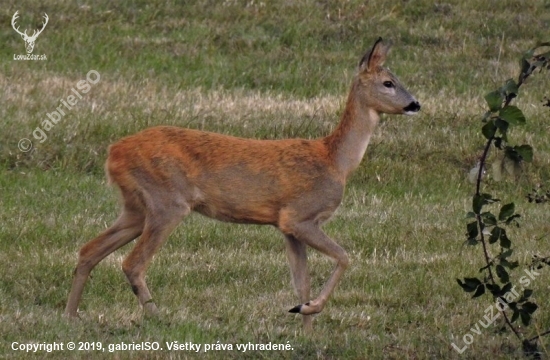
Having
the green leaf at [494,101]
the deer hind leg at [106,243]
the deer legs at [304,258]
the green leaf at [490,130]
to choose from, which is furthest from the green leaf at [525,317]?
the deer hind leg at [106,243]

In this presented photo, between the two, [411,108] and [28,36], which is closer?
[411,108]

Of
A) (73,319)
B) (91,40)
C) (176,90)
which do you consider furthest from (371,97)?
(91,40)

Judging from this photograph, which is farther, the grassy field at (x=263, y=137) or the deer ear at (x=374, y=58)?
the deer ear at (x=374, y=58)

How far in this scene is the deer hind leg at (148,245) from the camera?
8.45 metres

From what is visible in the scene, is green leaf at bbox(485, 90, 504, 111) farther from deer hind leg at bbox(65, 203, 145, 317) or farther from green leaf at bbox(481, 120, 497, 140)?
deer hind leg at bbox(65, 203, 145, 317)

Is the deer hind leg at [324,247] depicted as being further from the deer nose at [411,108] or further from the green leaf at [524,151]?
the green leaf at [524,151]

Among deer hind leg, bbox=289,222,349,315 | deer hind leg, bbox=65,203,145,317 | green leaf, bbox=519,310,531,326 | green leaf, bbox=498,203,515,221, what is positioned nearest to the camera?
green leaf, bbox=498,203,515,221

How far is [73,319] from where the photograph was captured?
8.25 m

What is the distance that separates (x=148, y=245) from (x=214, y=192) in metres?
0.57

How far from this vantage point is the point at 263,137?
1391cm

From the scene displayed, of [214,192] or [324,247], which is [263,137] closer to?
[214,192]

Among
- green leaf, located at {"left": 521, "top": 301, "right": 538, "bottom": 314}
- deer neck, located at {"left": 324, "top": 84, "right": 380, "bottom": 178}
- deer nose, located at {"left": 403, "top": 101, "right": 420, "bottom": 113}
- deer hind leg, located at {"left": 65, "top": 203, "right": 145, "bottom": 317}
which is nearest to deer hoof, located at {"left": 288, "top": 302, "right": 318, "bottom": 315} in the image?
deer neck, located at {"left": 324, "top": 84, "right": 380, "bottom": 178}

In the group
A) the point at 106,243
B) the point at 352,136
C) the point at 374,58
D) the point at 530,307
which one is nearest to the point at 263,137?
the point at 374,58

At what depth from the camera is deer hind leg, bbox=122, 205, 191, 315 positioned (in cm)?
845
